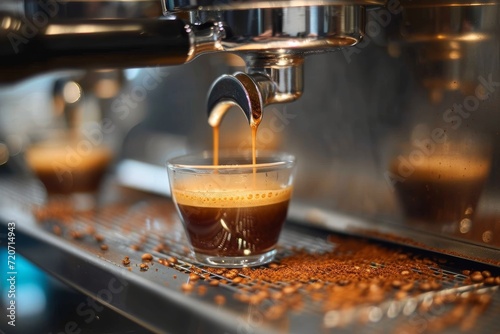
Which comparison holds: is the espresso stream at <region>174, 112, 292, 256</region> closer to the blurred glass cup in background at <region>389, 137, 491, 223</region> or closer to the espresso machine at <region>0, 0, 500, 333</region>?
the espresso machine at <region>0, 0, 500, 333</region>

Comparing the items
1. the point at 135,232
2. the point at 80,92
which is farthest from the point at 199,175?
the point at 80,92

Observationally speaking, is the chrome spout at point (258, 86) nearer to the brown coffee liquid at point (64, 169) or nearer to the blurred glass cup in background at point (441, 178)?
the blurred glass cup in background at point (441, 178)

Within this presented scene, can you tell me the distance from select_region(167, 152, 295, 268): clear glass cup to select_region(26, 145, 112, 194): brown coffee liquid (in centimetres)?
50

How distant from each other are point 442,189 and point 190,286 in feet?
1.00

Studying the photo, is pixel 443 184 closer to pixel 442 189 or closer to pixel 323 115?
pixel 442 189

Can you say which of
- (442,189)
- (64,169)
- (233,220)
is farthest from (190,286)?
(64,169)

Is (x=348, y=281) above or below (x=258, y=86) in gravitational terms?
below

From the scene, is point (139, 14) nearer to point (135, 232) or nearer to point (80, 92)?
point (80, 92)

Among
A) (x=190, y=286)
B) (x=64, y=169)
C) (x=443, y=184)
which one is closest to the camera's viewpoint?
(x=190, y=286)

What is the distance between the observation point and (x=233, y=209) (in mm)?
765

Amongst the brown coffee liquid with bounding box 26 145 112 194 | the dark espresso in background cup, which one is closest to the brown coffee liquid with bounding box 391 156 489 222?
the dark espresso in background cup

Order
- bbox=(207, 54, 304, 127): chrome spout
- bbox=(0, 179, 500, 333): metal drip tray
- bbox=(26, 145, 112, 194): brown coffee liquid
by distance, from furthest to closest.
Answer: bbox=(26, 145, 112, 194): brown coffee liquid, bbox=(207, 54, 304, 127): chrome spout, bbox=(0, 179, 500, 333): metal drip tray

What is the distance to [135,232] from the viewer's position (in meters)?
0.97

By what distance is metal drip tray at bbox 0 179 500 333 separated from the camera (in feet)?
1.87
